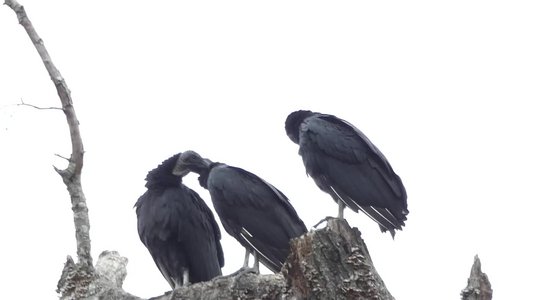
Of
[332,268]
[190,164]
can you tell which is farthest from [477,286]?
[190,164]

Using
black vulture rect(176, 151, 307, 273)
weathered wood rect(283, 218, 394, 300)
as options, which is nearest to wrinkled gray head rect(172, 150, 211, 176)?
black vulture rect(176, 151, 307, 273)

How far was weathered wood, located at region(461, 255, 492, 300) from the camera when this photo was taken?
4.20m

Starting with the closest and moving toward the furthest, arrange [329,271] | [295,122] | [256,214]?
[329,271] → [256,214] → [295,122]

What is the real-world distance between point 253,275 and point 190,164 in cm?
200

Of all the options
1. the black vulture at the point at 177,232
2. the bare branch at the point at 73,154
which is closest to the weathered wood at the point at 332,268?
the bare branch at the point at 73,154

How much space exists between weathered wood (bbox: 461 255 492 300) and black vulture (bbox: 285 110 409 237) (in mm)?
1967

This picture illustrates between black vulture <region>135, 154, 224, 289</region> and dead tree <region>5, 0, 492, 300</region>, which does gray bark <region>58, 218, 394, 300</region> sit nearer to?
dead tree <region>5, 0, 492, 300</region>

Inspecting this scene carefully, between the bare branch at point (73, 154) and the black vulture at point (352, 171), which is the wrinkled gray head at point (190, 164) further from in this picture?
the bare branch at point (73, 154)

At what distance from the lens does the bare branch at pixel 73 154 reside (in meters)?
5.08

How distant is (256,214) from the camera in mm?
6441

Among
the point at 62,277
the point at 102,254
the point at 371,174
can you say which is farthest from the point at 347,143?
the point at 62,277

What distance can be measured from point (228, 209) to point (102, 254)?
0.90m

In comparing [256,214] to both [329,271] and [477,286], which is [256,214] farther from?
[477,286]

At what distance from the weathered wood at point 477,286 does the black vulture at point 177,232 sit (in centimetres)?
298
